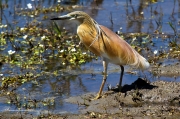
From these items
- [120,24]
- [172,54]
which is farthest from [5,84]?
[120,24]

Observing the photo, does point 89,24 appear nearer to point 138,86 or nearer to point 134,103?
point 138,86

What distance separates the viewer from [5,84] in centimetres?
855

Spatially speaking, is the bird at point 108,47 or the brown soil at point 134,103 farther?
the bird at point 108,47

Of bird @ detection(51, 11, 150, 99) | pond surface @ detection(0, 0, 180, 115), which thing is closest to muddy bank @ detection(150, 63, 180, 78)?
pond surface @ detection(0, 0, 180, 115)

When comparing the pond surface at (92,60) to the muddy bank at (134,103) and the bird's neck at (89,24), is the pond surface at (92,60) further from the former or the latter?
the bird's neck at (89,24)

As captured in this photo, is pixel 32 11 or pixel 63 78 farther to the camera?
pixel 32 11

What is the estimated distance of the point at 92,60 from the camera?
9.81 m

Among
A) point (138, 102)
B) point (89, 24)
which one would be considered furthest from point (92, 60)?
point (138, 102)

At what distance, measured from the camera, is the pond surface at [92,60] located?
26.1 ft

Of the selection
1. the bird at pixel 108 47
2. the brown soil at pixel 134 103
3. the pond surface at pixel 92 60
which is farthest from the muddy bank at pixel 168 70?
the bird at pixel 108 47

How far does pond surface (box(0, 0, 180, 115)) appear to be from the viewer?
7964mm

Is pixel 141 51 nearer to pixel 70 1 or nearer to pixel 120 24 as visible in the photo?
pixel 120 24

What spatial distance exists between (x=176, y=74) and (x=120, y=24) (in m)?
3.51

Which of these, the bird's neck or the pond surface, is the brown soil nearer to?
the pond surface
